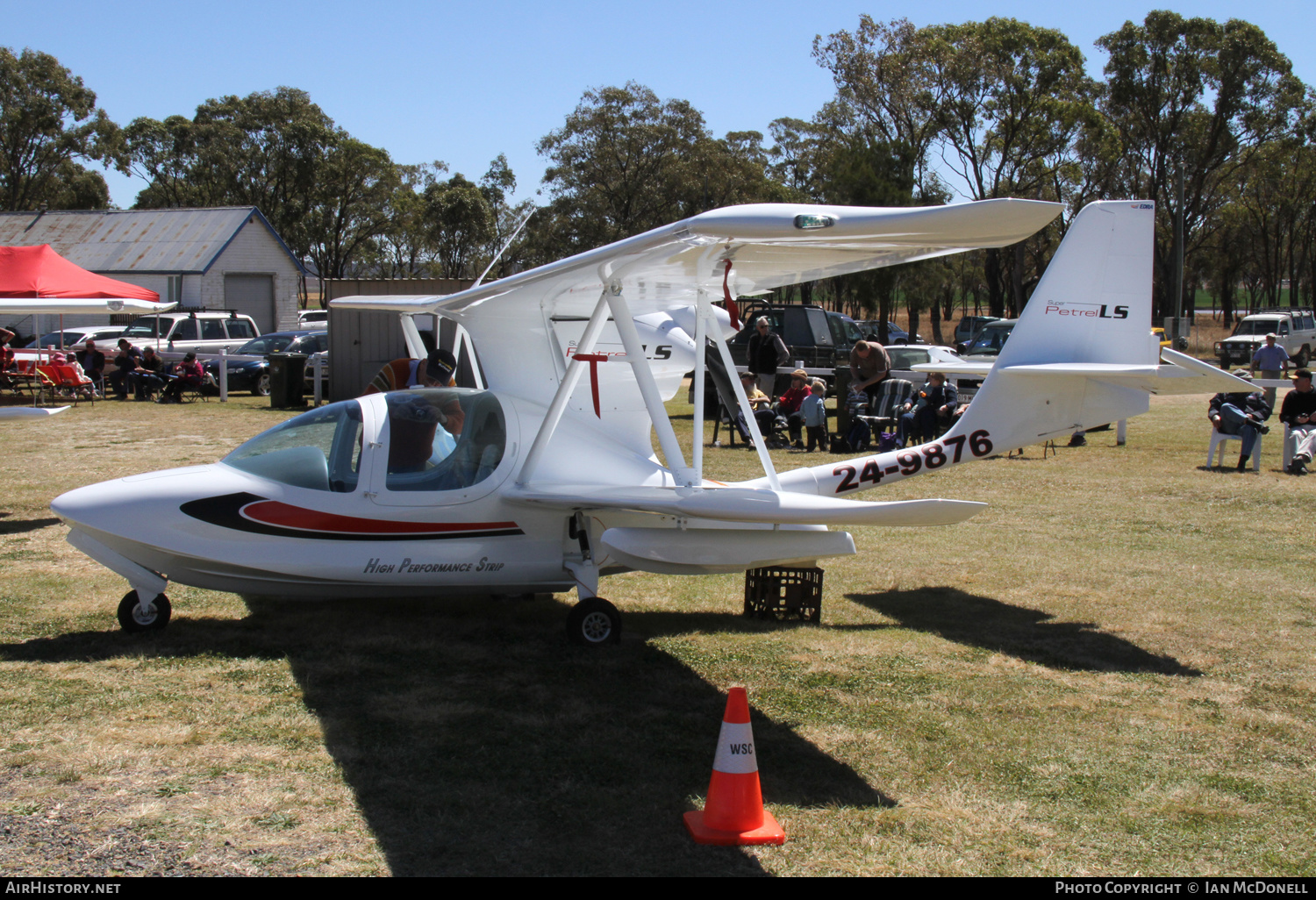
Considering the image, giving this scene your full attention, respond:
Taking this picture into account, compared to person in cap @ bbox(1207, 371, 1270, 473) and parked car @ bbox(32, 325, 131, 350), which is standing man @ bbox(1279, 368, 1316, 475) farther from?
parked car @ bbox(32, 325, 131, 350)

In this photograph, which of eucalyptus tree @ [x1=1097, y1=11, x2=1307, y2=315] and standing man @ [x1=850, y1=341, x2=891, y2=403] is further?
eucalyptus tree @ [x1=1097, y1=11, x2=1307, y2=315]

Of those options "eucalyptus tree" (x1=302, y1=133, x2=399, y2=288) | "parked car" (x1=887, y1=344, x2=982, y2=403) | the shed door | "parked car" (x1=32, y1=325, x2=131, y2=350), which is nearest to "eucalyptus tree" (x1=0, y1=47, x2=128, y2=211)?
"eucalyptus tree" (x1=302, y1=133, x2=399, y2=288)

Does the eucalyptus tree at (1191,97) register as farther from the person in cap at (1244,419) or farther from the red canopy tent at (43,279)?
the red canopy tent at (43,279)

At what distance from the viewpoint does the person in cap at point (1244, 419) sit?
13328mm

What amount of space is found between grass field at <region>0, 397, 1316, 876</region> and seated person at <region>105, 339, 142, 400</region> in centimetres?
1620

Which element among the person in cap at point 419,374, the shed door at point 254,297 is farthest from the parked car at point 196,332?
the person in cap at point 419,374

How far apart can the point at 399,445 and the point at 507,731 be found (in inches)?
83.1

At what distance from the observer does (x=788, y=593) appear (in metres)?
7.04

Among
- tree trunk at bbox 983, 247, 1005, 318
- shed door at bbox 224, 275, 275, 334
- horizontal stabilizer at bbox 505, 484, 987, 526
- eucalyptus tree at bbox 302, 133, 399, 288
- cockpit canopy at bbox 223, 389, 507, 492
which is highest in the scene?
eucalyptus tree at bbox 302, 133, 399, 288

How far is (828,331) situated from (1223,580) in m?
15.5

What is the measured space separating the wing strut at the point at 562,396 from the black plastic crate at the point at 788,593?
177 cm

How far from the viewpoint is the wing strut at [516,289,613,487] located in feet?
20.1

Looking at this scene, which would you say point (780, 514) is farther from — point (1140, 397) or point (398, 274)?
point (398, 274)

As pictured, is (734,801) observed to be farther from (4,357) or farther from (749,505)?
(4,357)
